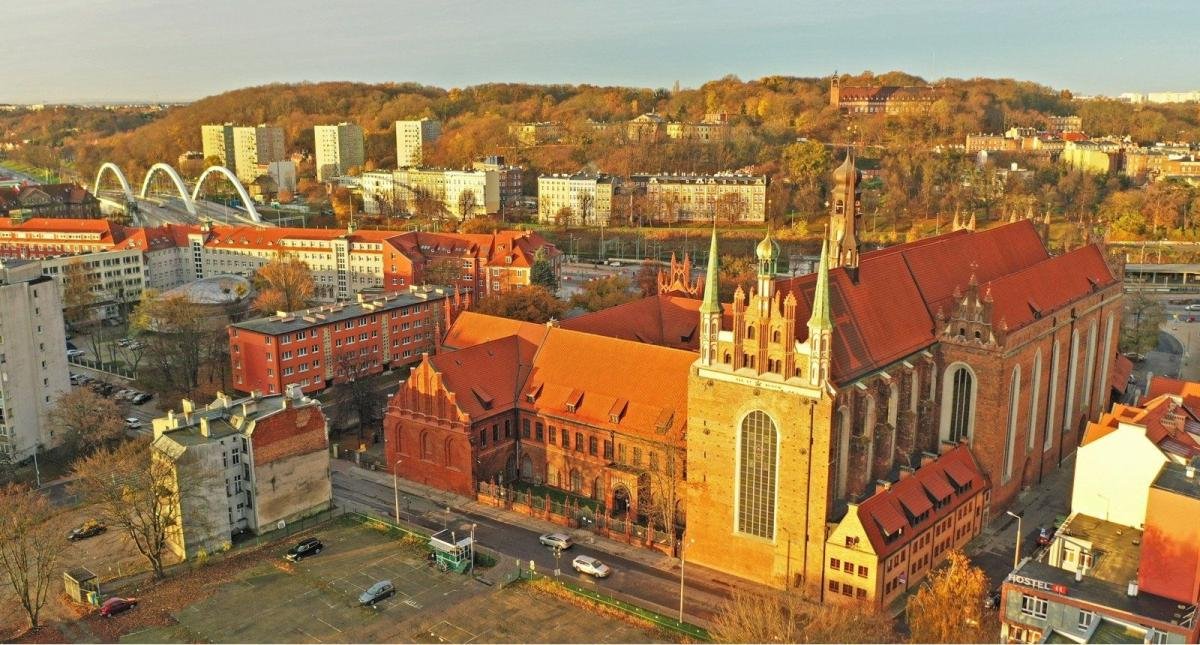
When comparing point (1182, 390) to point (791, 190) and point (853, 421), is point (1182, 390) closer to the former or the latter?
point (853, 421)

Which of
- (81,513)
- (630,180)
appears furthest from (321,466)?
(630,180)

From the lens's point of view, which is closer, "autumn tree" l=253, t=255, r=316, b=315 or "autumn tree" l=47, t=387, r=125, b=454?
"autumn tree" l=47, t=387, r=125, b=454

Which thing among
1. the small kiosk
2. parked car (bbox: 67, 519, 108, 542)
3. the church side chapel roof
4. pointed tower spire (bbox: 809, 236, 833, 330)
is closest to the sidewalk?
the small kiosk

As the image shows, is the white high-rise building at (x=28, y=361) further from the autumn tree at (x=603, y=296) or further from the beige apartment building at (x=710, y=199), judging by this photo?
the beige apartment building at (x=710, y=199)

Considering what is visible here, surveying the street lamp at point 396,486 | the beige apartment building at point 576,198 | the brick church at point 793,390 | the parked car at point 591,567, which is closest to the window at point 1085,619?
the brick church at point 793,390

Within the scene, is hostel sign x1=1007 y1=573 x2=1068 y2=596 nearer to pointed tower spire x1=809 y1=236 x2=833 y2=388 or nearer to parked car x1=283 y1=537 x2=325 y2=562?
pointed tower spire x1=809 y1=236 x2=833 y2=388

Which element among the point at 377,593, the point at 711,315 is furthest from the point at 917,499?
the point at 377,593

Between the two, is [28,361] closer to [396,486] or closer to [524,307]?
[396,486]
